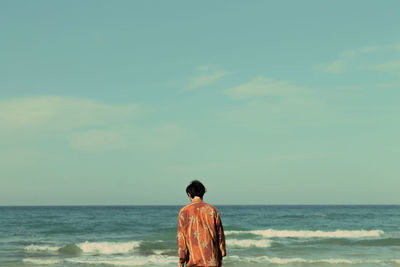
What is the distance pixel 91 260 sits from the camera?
50.3 feet

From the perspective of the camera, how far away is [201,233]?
5062 mm

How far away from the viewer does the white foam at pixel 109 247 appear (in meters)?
18.9

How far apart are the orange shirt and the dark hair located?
0.25ft

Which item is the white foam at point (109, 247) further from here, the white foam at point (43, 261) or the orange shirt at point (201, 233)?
the orange shirt at point (201, 233)

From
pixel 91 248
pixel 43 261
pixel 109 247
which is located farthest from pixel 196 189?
pixel 109 247

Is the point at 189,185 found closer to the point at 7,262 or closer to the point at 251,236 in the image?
the point at 7,262

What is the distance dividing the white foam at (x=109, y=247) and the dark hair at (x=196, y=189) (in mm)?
14228

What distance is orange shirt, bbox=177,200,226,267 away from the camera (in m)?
5.05

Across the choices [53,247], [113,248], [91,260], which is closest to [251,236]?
[113,248]

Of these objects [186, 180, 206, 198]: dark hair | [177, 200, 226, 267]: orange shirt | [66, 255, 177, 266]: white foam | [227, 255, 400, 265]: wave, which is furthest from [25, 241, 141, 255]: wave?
[186, 180, 206, 198]: dark hair

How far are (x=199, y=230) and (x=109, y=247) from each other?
52.6 ft

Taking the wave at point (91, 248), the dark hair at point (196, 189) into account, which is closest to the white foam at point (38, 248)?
the wave at point (91, 248)

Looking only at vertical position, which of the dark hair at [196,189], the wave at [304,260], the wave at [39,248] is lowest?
the wave at [39,248]

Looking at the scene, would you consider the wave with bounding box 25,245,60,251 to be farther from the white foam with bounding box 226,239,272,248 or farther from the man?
the man
